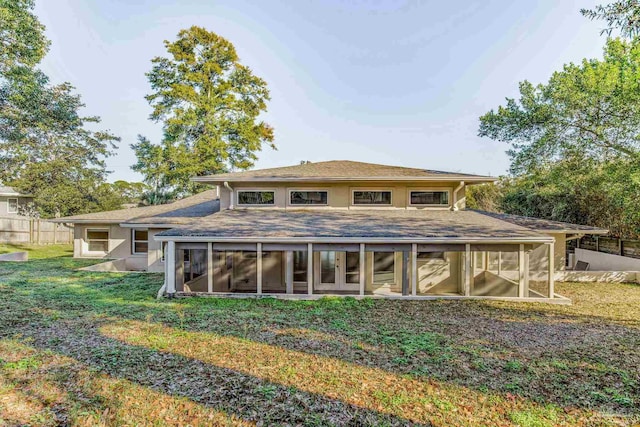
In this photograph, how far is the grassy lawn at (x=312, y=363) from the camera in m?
3.74

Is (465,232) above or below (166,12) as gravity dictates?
below

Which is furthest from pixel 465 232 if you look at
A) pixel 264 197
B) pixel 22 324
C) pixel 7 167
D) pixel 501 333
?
pixel 7 167

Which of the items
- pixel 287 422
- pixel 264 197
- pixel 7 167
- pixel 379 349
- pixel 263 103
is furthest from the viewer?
pixel 263 103

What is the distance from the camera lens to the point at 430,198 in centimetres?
1273

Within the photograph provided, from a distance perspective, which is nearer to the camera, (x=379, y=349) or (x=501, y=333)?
(x=379, y=349)

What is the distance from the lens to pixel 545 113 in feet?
47.3

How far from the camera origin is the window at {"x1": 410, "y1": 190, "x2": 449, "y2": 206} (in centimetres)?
1266

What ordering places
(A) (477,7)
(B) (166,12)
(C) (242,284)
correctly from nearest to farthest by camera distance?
(C) (242,284) → (A) (477,7) → (B) (166,12)

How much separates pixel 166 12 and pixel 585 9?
1883 centimetres

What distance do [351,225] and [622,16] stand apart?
7.84 metres

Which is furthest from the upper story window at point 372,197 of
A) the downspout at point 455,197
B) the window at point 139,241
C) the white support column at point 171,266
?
the window at point 139,241

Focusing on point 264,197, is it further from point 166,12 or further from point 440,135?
point 440,135

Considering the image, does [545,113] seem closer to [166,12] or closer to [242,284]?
[242,284]

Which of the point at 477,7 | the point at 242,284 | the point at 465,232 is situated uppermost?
the point at 477,7
